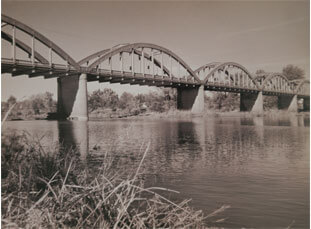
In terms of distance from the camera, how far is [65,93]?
84.0 ft

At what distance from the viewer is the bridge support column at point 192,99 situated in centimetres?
4453

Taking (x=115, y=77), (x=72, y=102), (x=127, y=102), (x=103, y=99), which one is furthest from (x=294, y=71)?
(x=127, y=102)

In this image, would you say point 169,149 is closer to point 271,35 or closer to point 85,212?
point 271,35

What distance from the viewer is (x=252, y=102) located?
41344 mm

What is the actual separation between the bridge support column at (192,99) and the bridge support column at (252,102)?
5894mm

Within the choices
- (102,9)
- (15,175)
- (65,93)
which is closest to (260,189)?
(15,175)

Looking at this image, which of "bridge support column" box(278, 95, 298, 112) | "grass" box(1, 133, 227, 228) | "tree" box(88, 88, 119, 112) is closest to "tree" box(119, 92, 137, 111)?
"tree" box(88, 88, 119, 112)

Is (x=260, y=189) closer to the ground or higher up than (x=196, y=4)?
closer to the ground

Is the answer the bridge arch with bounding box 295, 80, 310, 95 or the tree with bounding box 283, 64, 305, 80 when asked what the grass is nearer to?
the tree with bounding box 283, 64, 305, 80

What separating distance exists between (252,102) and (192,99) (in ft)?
29.6

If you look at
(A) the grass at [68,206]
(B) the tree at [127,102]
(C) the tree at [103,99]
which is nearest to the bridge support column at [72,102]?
(A) the grass at [68,206]

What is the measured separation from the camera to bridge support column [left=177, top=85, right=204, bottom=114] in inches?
1753

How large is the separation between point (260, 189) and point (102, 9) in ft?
15.7

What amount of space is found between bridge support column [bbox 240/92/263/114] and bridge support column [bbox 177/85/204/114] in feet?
19.3
